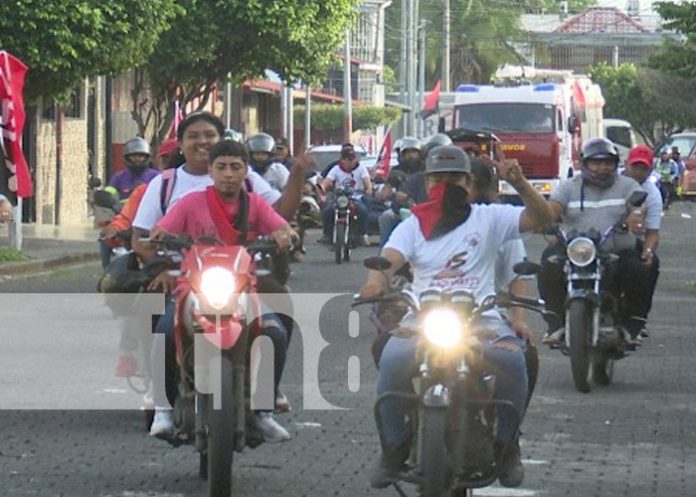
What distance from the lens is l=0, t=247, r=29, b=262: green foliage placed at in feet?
82.5

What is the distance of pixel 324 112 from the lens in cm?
7275

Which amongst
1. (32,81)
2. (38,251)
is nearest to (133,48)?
(32,81)

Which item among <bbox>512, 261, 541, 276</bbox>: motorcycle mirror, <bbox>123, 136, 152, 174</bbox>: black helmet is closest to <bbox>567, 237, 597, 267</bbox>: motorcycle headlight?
<bbox>123, 136, 152, 174</bbox>: black helmet

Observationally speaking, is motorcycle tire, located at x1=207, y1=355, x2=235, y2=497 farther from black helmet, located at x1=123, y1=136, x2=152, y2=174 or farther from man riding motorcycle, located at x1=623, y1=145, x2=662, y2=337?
black helmet, located at x1=123, y1=136, x2=152, y2=174

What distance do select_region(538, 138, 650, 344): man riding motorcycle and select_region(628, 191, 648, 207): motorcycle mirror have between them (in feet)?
0.60

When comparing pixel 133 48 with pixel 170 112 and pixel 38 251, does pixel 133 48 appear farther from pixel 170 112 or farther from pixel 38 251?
pixel 170 112

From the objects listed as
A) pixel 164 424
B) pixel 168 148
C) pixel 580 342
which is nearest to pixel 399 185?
pixel 580 342

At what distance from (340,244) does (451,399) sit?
1897 centimetres

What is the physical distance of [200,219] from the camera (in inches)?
364

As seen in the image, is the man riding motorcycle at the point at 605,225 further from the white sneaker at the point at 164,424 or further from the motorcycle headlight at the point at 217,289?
the motorcycle headlight at the point at 217,289

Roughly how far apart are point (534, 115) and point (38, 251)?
1489cm

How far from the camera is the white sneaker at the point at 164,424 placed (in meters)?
9.02

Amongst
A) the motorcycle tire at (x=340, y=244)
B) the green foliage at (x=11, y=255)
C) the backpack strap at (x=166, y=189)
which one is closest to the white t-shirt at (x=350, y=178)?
the motorcycle tire at (x=340, y=244)

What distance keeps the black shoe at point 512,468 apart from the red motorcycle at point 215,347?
115cm
